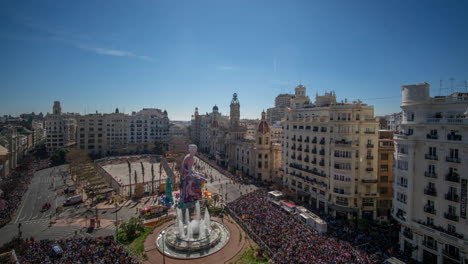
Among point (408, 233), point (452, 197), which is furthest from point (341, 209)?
point (452, 197)

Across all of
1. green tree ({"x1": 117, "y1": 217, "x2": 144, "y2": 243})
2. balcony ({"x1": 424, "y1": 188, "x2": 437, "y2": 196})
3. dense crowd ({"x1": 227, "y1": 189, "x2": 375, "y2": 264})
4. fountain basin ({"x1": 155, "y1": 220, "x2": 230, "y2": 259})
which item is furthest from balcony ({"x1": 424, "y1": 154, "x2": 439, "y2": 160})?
green tree ({"x1": 117, "y1": 217, "x2": 144, "y2": 243})

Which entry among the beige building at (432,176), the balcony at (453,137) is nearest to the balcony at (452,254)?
the beige building at (432,176)

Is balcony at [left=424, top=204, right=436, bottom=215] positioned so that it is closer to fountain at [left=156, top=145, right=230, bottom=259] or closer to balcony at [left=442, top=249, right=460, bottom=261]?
balcony at [left=442, top=249, right=460, bottom=261]

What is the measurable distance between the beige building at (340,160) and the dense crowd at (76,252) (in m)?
39.2

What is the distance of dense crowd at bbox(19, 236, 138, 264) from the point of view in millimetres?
33781

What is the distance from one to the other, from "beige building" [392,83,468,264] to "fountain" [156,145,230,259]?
28.5 metres

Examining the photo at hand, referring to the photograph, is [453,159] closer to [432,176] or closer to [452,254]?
[432,176]

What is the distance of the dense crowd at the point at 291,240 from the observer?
34188 millimetres

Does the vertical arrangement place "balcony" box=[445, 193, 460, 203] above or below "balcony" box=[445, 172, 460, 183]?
below

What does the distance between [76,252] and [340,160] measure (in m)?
48.0

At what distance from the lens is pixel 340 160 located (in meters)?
50.9

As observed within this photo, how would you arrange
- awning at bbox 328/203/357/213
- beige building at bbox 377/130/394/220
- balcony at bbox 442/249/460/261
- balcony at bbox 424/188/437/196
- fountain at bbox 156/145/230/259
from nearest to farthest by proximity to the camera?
balcony at bbox 442/249/460/261
balcony at bbox 424/188/437/196
fountain at bbox 156/145/230/259
awning at bbox 328/203/357/213
beige building at bbox 377/130/394/220

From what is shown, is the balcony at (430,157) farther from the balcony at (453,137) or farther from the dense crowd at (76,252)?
the dense crowd at (76,252)

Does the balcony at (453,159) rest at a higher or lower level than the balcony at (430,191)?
higher
